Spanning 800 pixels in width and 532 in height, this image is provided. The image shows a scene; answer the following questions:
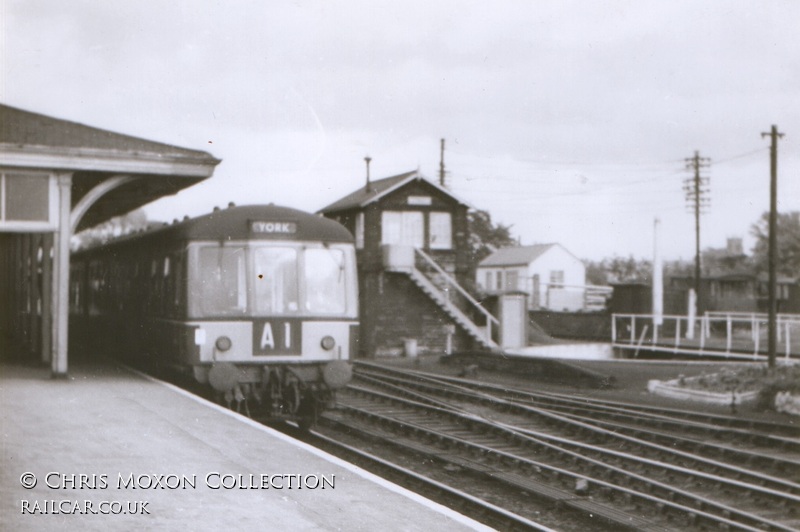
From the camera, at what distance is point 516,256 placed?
47.5m

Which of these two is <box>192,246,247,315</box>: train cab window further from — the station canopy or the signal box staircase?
the signal box staircase

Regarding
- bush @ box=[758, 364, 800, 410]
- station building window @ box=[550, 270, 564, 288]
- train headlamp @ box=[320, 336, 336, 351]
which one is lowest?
bush @ box=[758, 364, 800, 410]

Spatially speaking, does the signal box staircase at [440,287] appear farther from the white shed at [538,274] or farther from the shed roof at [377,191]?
the white shed at [538,274]

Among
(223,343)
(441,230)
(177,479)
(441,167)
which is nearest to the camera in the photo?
(177,479)

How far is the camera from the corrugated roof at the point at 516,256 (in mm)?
46156

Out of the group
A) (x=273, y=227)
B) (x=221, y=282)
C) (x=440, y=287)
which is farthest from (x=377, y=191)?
(x=221, y=282)

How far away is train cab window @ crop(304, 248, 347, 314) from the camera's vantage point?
1198cm

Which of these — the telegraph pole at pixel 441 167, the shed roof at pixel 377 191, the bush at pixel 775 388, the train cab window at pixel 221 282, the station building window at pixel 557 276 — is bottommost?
the bush at pixel 775 388

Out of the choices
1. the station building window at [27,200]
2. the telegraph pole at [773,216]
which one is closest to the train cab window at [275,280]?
the station building window at [27,200]

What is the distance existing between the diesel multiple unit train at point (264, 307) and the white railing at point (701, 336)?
44.6 ft

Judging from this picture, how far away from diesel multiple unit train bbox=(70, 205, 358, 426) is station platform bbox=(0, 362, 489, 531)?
1.49 metres

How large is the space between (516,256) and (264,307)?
120 ft

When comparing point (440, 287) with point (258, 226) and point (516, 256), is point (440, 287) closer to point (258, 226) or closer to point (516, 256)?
point (258, 226)

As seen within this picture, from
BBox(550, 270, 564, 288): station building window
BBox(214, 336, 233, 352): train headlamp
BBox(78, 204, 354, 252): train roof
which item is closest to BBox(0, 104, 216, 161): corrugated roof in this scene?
BBox(78, 204, 354, 252): train roof
